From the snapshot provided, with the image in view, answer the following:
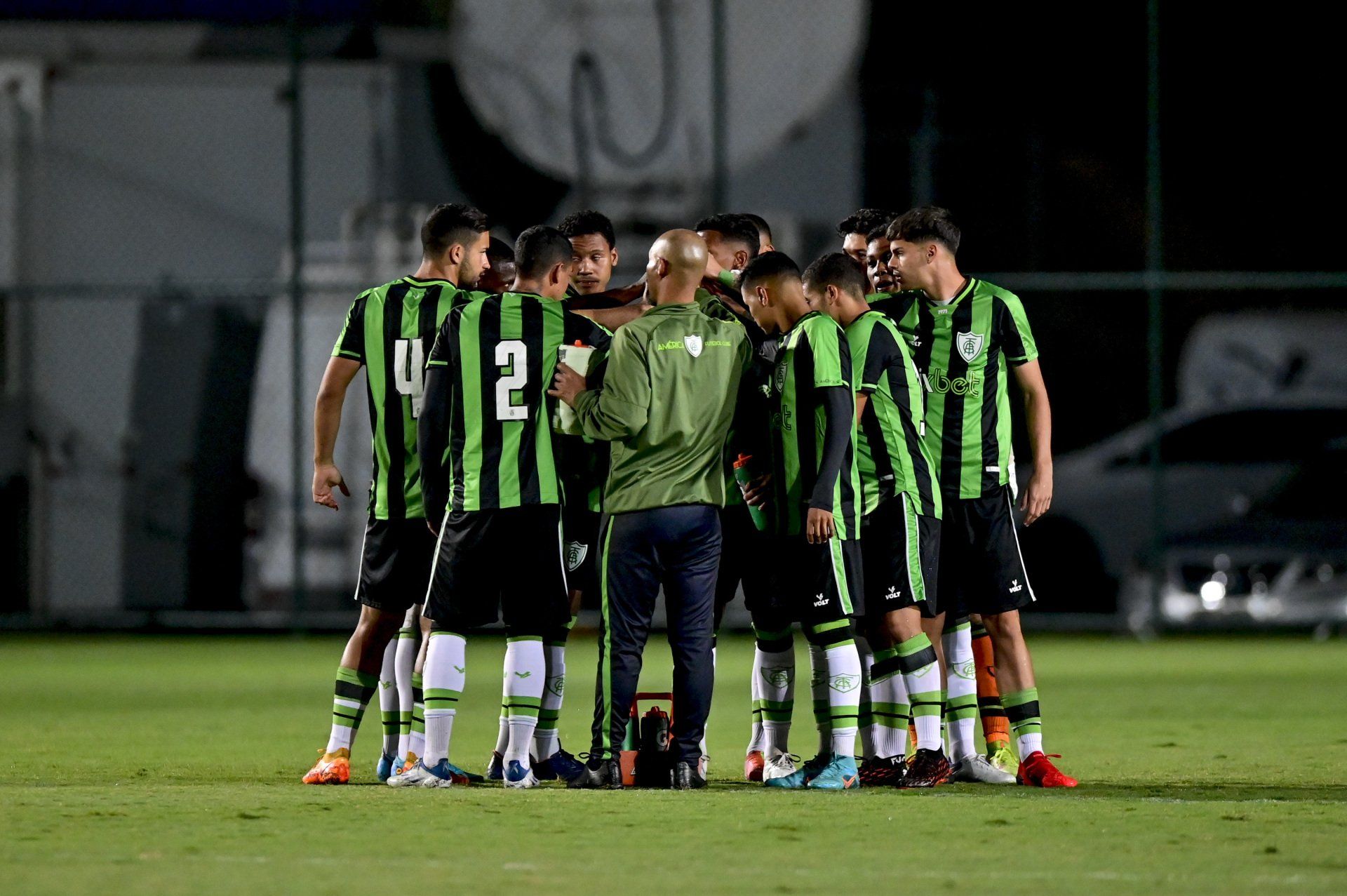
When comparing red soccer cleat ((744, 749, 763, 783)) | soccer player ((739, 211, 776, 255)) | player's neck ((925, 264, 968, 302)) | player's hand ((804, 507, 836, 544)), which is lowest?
red soccer cleat ((744, 749, 763, 783))

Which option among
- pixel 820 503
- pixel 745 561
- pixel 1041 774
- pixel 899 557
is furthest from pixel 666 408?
pixel 1041 774

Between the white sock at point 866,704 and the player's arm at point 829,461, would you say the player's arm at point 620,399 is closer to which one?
the player's arm at point 829,461

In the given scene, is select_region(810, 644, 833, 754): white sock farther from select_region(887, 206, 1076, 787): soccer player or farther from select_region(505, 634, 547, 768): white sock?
select_region(505, 634, 547, 768): white sock

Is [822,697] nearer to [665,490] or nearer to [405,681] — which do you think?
[665,490]

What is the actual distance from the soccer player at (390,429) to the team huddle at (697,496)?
1 cm

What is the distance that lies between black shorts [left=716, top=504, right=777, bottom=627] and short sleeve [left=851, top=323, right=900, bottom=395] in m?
0.63

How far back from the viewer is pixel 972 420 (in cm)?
784

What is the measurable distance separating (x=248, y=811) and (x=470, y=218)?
7.79 ft

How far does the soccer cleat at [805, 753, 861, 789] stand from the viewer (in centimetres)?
739

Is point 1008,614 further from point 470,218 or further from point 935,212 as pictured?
point 470,218

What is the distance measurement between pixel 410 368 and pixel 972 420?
2074 mm

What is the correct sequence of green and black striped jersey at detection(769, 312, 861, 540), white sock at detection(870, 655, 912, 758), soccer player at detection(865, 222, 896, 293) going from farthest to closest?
soccer player at detection(865, 222, 896, 293) → white sock at detection(870, 655, 912, 758) → green and black striped jersey at detection(769, 312, 861, 540)

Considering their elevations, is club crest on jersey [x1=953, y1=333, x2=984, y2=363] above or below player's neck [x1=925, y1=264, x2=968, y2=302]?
below

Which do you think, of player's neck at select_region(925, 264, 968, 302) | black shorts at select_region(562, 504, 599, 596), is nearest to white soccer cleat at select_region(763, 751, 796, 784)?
black shorts at select_region(562, 504, 599, 596)
